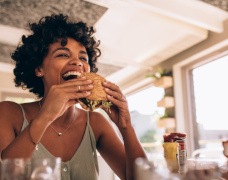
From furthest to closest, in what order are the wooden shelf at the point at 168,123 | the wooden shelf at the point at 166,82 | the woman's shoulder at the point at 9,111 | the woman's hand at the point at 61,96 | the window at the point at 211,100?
the wooden shelf at the point at 166,82, the wooden shelf at the point at 168,123, the window at the point at 211,100, the woman's shoulder at the point at 9,111, the woman's hand at the point at 61,96

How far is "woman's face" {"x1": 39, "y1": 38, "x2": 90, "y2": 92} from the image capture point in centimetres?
162

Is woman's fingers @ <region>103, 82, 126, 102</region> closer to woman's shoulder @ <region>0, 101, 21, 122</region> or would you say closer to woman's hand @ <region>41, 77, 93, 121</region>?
woman's hand @ <region>41, 77, 93, 121</region>

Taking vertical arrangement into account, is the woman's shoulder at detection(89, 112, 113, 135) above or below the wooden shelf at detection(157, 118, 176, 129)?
below

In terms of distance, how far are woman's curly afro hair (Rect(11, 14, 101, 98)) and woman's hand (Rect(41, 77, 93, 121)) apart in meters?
0.38

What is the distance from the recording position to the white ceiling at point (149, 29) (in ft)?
13.4

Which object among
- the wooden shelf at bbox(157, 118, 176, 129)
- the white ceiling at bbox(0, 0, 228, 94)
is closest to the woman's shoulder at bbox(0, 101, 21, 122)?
the white ceiling at bbox(0, 0, 228, 94)

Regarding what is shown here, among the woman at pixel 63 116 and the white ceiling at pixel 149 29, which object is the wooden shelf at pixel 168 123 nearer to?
the white ceiling at pixel 149 29

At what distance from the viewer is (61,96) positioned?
1371mm

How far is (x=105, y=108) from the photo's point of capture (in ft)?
5.23

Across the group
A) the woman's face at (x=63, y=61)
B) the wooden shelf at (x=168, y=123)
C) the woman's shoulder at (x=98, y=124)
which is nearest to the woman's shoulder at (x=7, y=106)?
the woman's face at (x=63, y=61)

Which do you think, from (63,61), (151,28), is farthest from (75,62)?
(151,28)

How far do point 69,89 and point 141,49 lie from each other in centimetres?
488

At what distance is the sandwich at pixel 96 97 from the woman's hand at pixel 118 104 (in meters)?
0.03

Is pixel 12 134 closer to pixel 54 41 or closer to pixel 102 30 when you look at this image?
pixel 54 41
